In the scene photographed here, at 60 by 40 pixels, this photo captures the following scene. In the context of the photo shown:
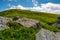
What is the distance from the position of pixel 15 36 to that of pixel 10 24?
6112mm

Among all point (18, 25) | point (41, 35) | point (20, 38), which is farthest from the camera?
point (18, 25)

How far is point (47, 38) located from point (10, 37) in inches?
158

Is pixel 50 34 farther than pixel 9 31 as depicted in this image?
Yes

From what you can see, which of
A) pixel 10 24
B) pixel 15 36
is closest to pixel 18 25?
pixel 10 24

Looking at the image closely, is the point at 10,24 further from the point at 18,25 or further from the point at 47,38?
the point at 47,38

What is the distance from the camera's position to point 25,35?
71.5 feet

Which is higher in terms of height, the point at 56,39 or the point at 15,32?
the point at 15,32

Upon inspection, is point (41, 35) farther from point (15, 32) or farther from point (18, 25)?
point (18, 25)

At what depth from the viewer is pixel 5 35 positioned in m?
21.2

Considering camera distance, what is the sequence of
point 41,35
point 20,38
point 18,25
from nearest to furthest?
point 20,38
point 41,35
point 18,25

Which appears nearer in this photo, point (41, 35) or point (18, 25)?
point (41, 35)

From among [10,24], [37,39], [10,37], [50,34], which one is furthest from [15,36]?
[10,24]

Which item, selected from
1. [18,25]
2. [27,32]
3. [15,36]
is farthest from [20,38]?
[18,25]

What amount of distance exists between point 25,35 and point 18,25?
5300 millimetres
